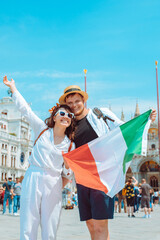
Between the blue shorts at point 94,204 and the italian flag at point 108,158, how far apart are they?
0.10m

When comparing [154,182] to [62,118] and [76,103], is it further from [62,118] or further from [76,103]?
[62,118]

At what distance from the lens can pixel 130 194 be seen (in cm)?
1510

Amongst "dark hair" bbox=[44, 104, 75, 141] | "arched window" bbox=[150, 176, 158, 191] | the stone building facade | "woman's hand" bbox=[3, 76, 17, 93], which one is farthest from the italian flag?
"arched window" bbox=[150, 176, 158, 191]

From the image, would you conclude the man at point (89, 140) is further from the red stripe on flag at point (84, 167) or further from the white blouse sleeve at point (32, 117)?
the white blouse sleeve at point (32, 117)

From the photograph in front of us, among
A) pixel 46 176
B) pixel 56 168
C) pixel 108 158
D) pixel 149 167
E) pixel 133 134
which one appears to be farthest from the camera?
pixel 149 167

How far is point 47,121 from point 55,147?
0.44 meters

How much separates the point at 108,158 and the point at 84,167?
1.10 ft

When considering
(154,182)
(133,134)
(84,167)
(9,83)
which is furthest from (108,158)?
(154,182)

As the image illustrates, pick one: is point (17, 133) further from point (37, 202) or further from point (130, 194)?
point (37, 202)

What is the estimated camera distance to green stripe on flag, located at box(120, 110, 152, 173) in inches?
164

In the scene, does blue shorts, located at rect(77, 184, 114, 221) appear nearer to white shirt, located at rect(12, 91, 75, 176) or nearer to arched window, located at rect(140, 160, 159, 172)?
white shirt, located at rect(12, 91, 75, 176)

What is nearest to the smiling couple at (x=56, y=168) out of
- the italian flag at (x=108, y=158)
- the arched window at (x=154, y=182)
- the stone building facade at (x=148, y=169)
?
the italian flag at (x=108, y=158)

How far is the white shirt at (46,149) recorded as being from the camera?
3.64 metres

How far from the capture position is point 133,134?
4.29 metres
